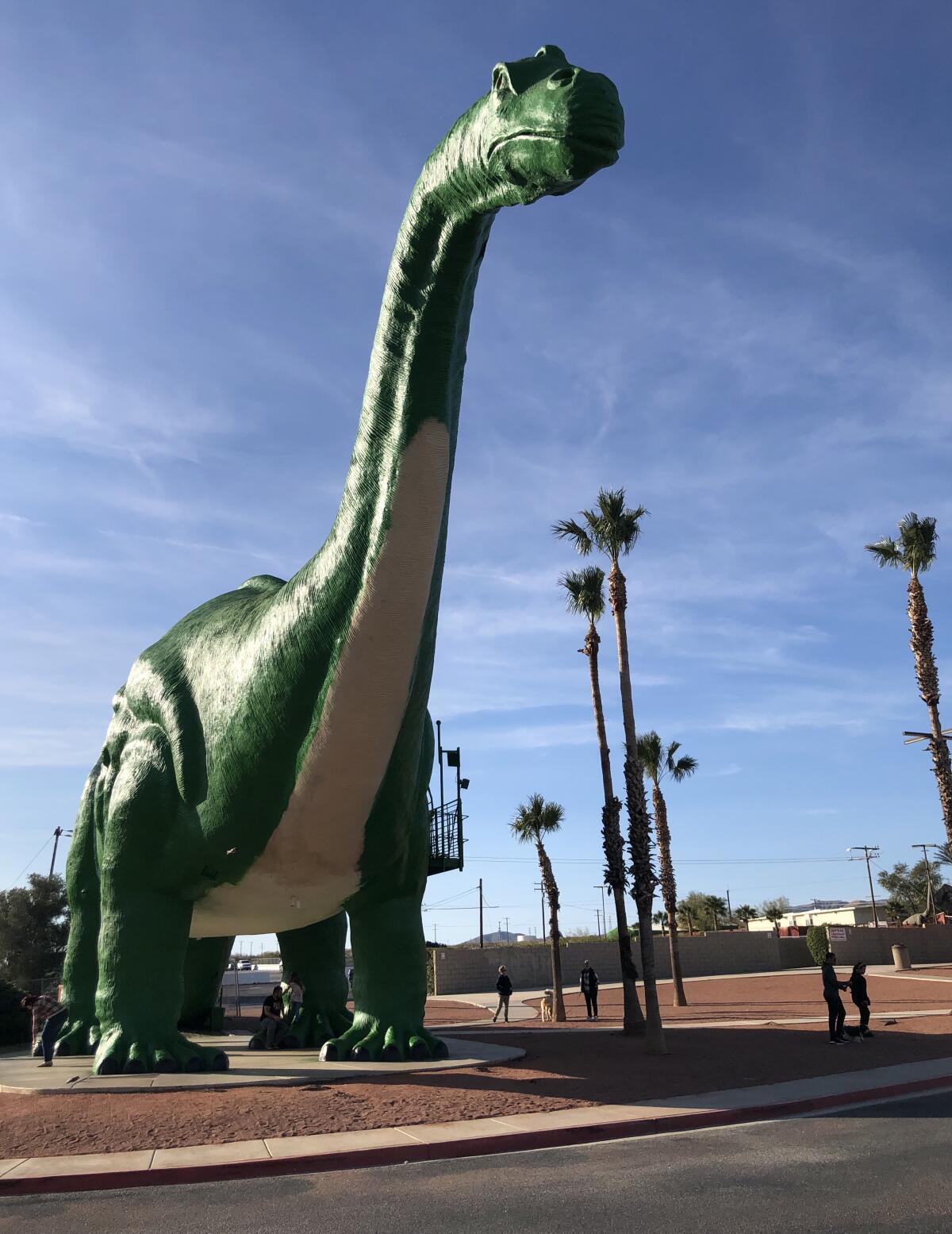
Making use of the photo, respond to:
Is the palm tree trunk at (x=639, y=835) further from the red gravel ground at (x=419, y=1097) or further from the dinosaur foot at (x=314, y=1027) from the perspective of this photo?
the dinosaur foot at (x=314, y=1027)

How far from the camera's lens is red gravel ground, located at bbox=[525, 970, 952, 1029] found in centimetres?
2158

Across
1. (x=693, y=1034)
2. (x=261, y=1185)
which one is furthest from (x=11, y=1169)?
(x=693, y=1034)

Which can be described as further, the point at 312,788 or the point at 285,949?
the point at 285,949

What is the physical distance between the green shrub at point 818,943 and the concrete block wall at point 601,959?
1.32 metres

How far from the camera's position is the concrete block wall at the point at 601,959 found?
115 ft

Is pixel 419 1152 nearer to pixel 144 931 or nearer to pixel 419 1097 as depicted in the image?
pixel 419 1097

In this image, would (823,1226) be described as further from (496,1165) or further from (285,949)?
(285,949)

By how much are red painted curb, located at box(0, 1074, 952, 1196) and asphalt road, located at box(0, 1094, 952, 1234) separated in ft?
0.52

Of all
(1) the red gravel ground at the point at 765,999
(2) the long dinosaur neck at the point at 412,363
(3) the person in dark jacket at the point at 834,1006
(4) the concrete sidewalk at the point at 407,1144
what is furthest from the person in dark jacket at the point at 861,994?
(2) the long dinosaur neck at the point at 412,363

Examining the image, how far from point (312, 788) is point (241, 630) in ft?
6.46

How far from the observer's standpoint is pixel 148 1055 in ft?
30.8

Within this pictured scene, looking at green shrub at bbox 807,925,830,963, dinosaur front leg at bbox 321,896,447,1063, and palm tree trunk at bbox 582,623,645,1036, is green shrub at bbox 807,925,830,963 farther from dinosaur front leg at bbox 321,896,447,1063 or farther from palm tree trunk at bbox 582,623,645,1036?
dinosaur front leg at bbox 321,896,447,1063

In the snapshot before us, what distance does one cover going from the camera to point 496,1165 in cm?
657

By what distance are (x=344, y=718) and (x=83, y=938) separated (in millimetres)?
5775
